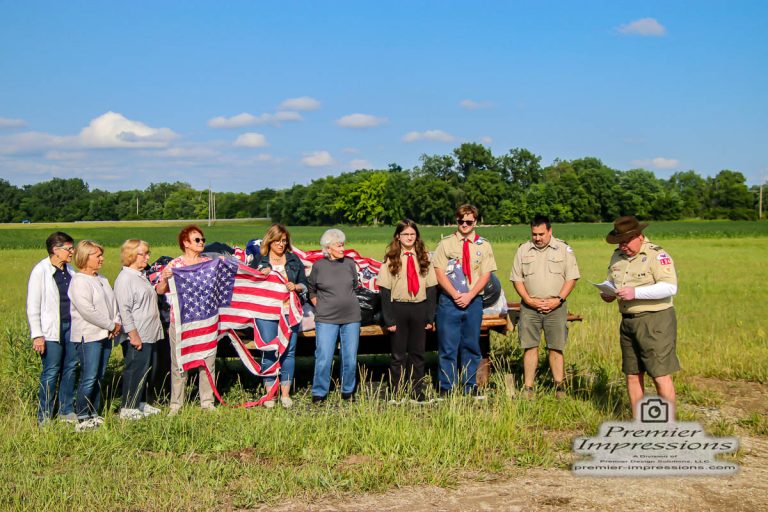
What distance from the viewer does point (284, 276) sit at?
7.40 meters

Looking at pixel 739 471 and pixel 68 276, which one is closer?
pixel 739 471

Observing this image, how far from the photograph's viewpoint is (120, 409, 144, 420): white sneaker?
6.34m

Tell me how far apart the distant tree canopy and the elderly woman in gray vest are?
315ft

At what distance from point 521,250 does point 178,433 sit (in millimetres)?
3734

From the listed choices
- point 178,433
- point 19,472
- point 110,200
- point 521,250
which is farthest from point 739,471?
point 110,200

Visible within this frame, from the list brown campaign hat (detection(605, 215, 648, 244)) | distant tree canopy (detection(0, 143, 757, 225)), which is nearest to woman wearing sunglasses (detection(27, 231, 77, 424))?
brown campaign hat (detection(605, 215, 648, 244))

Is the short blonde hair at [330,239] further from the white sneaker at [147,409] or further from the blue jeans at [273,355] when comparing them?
the white sneaker at [147,409]

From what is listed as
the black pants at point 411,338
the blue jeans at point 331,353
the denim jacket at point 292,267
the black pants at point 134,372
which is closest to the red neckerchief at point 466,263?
the black pants at point 411,338

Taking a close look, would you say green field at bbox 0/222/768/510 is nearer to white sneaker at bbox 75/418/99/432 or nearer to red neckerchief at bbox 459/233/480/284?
white sneaker at bbox 75/418/99/432

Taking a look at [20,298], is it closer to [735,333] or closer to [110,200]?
[735,333]

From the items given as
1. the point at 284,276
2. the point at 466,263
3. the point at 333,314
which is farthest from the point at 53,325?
the point at 466,263

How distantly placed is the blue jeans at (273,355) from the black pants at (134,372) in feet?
3.65

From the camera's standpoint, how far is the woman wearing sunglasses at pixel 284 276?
7281mm

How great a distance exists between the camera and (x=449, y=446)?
5430mm
